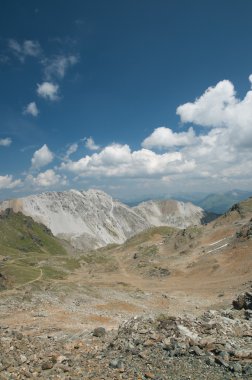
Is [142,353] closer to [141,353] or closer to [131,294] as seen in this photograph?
[141,353]

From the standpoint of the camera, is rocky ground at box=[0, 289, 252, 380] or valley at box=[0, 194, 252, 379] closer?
rocky ground at box=[0, 289, 252, 380]

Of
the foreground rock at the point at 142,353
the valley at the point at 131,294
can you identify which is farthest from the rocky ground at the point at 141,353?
the valley at the point at 131,294

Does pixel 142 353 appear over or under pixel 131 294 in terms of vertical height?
over

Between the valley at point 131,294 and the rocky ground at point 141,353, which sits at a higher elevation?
the rocky ground at point 141,353

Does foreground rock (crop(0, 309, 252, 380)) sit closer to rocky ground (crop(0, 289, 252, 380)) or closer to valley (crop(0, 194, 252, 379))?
rocky ground (crop(0, 289, 252, 380))

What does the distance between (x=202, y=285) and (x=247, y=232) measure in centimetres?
3082

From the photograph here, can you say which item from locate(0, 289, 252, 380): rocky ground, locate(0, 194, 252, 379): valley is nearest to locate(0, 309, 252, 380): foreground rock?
locate(0, 289, 252, 380): rocky ground

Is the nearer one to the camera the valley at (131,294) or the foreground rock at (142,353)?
the foreground rock at (142,353)

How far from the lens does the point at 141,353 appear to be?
20203 millimetres

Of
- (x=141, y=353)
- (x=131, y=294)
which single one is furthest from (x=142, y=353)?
(x=131, y=294)

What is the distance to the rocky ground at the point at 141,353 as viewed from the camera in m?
18.1

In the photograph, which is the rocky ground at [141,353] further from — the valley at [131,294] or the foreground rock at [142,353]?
the valley at [131,294]

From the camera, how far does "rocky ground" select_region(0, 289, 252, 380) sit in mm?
18078

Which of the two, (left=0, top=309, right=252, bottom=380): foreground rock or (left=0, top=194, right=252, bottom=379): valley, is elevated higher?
(left=0, top=309, right=252, bottom=380): foreground rock
